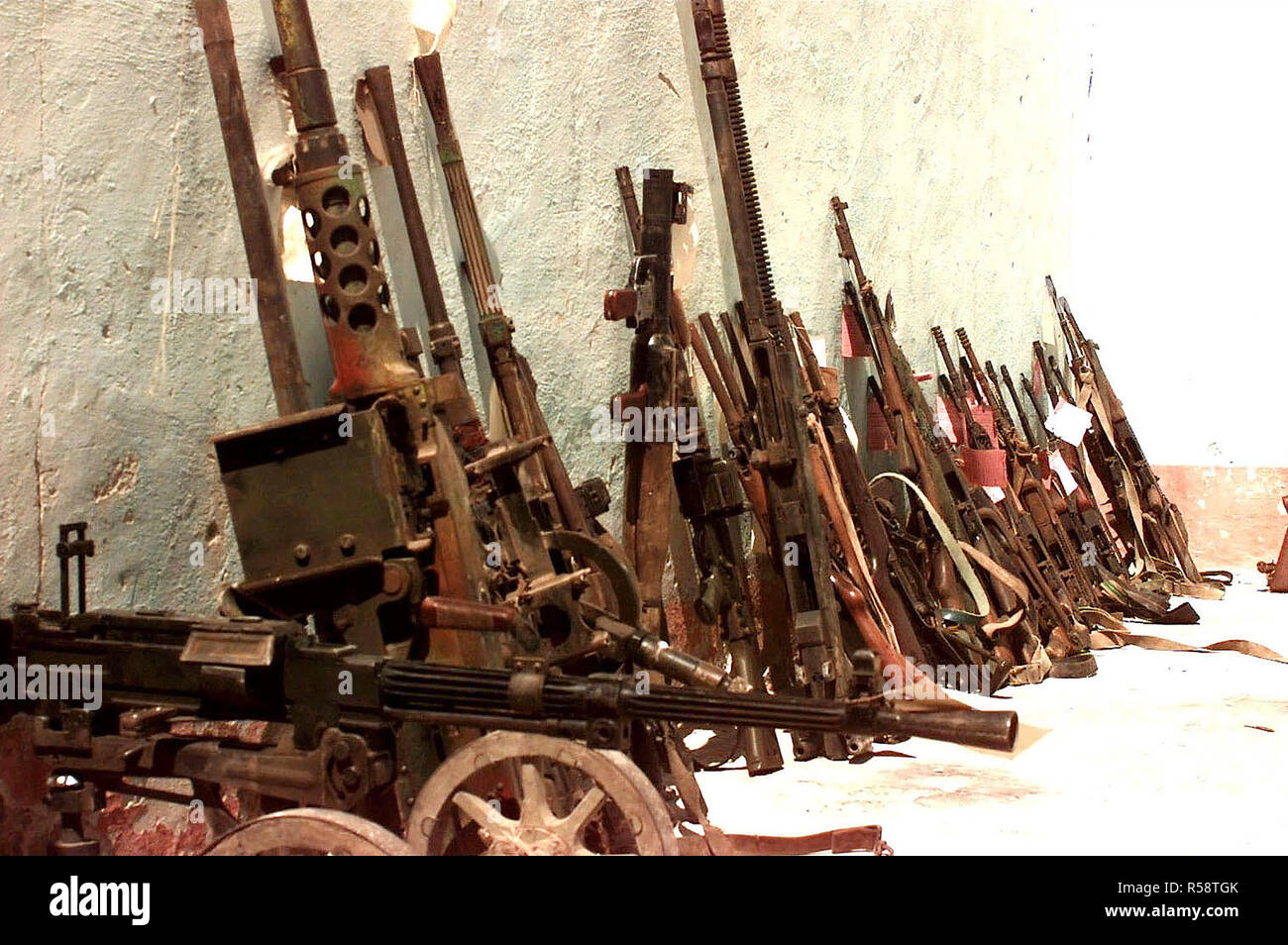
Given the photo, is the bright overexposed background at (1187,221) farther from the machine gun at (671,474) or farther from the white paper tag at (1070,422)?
the machine gun at (671,474)

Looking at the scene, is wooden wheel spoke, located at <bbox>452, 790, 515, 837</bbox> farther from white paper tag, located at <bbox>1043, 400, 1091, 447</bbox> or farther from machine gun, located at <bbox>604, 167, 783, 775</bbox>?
white paper tag, located at <bbox>1043, 400, 1091, 447</bbox>

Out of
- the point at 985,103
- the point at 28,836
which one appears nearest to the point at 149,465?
Result: the point at 28,836

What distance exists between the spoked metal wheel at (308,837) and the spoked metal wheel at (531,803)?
12 centimetres

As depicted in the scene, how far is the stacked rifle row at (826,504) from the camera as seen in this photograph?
13.1 ft

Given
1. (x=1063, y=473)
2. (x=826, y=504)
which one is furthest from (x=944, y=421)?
(x=826, y=504)

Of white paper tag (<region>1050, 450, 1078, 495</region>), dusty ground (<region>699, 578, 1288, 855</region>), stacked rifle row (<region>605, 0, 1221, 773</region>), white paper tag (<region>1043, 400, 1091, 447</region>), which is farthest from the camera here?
white paper tag (<region>1050, 450, 1078, 495</region>)

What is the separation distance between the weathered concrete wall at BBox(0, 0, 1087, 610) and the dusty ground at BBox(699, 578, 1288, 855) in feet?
4.11

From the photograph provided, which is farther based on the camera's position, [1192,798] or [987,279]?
[987,279]

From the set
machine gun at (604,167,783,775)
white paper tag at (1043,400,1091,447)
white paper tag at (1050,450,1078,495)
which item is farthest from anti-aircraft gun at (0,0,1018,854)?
white paper tag at (1050,450,1078,495)

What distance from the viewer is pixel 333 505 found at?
252 cm

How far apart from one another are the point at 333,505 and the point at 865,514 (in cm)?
263

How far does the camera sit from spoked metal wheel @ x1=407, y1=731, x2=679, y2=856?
7.15 feet
